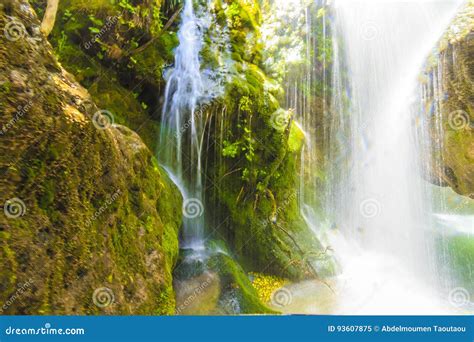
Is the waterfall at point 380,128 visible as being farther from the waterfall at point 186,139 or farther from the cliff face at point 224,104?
the waterfall at point 186,139

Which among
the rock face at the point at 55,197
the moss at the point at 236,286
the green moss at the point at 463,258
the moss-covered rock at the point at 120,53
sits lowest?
the green moss at the point at 463,258

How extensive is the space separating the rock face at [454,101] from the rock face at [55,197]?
9.27 meters

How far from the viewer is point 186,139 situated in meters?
7.10

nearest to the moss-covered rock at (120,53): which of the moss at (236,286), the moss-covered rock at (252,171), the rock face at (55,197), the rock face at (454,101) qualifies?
the moss-covered rock at (252,171)

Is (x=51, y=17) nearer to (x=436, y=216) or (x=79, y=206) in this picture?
(x=79, y=206)

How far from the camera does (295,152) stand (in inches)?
367

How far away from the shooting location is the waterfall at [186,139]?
6.86 m

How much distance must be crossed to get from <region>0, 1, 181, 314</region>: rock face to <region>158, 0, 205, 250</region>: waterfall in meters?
3.33

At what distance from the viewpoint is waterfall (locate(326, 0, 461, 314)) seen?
1155 centimetres

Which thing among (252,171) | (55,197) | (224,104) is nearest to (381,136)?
(252,171)

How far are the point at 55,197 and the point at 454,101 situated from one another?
10246 mm

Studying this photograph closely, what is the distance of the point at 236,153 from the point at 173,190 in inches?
78.0

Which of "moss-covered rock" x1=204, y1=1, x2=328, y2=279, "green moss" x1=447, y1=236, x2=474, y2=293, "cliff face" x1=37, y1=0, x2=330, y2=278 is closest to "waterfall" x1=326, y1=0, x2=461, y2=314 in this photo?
"green moss" x1=447, y1=236, x2=474, y2=293

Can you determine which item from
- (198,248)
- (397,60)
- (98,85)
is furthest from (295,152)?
(397,60)
